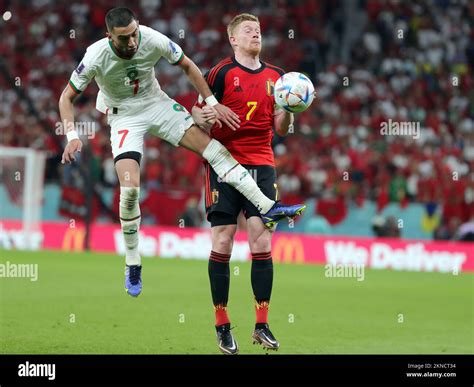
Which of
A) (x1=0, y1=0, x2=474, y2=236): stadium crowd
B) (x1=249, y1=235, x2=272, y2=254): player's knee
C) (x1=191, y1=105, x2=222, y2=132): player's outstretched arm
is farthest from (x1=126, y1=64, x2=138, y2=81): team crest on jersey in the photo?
(x1=0, y1=0, x2=474, y2=236): stadium crowd

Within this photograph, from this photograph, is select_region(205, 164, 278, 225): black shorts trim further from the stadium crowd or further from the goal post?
the goal post

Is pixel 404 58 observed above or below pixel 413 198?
above

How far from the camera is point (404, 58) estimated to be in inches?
1047

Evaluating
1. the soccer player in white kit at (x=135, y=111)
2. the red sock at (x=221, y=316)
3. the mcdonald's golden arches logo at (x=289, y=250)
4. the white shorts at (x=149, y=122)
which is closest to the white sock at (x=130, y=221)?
the soccer player in white kit at (x=135, y=111)

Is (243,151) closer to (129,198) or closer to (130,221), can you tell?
(129,198)

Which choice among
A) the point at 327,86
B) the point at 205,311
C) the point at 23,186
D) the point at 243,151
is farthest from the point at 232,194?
the point at 327,86

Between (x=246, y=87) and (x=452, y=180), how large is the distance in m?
13.1

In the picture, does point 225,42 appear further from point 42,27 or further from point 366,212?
point 366,212

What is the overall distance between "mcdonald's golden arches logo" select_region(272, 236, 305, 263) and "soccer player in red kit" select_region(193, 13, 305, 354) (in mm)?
11562

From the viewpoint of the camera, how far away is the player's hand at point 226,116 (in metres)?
8.88

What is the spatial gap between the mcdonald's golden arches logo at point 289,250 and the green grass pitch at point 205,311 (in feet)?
6.59

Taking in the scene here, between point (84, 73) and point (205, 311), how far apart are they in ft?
13.6

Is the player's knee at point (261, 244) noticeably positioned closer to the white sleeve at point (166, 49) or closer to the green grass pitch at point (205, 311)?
the green grass pitch at point (205, 311)
